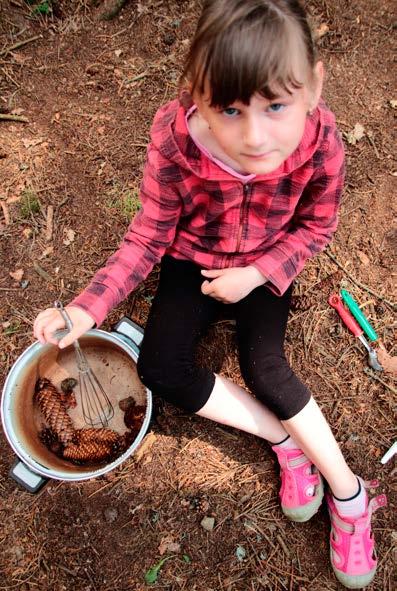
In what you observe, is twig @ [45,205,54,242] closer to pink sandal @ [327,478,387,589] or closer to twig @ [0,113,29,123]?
twig @ [0,113,29,123]

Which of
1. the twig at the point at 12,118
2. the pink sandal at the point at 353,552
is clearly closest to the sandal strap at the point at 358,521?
the pink sandal at the point at 353,552

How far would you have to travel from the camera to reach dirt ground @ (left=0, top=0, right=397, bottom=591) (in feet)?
5.63

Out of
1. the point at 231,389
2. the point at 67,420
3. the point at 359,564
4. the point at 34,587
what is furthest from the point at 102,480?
the point at 359,564

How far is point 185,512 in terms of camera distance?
177 centimetres

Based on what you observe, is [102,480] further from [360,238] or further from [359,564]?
[360,238]

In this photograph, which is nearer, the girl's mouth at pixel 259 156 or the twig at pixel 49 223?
the girl's mouth at pixel 259 156

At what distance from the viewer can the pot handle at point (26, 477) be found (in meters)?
1.76

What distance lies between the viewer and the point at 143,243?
1.56 meters

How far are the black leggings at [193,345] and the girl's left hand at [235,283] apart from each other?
0.29 feet

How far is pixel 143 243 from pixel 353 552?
104cm

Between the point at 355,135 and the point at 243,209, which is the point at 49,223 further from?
the point at 355,135

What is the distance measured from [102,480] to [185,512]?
0.90 feet

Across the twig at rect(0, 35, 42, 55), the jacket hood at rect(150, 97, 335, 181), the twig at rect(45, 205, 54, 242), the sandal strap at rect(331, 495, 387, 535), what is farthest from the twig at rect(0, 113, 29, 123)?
the sandal strap at rect(331, 495, 387, 535)

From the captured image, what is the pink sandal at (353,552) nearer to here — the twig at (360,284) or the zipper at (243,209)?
the twig at (360,284)
